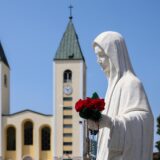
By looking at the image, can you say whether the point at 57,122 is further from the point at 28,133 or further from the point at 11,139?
the point at 11,139

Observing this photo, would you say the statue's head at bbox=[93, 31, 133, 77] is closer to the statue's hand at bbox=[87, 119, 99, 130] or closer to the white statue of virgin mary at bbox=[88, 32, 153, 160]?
the white statue of virgin mary at bbox=[88, 32, 153, 160]

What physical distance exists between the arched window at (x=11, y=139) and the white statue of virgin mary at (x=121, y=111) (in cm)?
6150

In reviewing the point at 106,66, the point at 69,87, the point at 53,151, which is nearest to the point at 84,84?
the point at 69,87

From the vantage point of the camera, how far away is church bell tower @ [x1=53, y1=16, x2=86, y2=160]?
63375mm

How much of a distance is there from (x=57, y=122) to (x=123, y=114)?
194 feet

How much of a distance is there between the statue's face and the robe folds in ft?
0.16

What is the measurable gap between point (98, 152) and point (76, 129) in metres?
58.1

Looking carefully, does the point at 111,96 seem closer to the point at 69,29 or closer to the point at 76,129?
the point at 76,129

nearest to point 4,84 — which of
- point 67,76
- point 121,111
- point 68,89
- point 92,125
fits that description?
point 67,76

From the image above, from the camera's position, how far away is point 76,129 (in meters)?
63.6

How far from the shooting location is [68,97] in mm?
64375

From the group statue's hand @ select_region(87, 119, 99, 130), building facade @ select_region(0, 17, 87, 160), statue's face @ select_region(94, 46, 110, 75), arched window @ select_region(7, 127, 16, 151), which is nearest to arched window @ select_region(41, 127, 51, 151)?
building facade @ select_region(0, 17, 87, 160)

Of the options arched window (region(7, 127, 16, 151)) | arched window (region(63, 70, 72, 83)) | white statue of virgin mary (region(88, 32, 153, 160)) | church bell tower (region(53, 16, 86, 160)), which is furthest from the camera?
arched window (region(7, 127, 16, 151))

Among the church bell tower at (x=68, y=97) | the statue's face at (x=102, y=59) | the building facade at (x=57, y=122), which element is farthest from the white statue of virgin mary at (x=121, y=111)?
the building facade at (x=57, y=122)
